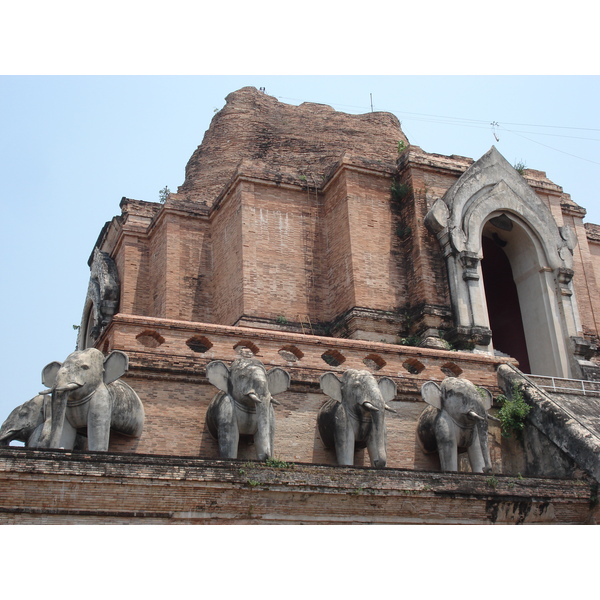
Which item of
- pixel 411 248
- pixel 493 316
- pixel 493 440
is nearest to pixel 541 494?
pixel 493 440

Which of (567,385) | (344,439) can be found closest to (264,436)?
(344,439)

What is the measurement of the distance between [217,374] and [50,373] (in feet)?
6.90

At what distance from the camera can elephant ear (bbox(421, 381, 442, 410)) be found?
41.8 feet

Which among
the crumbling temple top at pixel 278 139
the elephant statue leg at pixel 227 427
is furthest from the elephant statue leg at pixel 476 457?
the crumbling temple top at pixel 278 139

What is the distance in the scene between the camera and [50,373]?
1156 centimetres

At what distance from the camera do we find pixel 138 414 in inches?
462

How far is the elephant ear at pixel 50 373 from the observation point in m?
11.5

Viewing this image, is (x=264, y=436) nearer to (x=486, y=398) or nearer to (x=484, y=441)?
(x=484, y=441)

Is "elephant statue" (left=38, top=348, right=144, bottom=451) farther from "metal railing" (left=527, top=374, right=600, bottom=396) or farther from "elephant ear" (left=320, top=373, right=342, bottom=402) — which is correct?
"metal railing" (left=527, top=374, right=600, bottom=396)

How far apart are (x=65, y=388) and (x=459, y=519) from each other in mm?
4986

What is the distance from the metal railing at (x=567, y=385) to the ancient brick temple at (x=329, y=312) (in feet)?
0.64

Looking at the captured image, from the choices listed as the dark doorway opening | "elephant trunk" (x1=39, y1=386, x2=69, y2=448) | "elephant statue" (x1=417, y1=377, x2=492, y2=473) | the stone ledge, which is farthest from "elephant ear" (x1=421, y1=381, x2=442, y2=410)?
the dark doorway opening

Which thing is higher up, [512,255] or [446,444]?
[512,255]

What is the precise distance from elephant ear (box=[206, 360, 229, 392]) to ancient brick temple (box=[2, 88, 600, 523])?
2.83 ft
